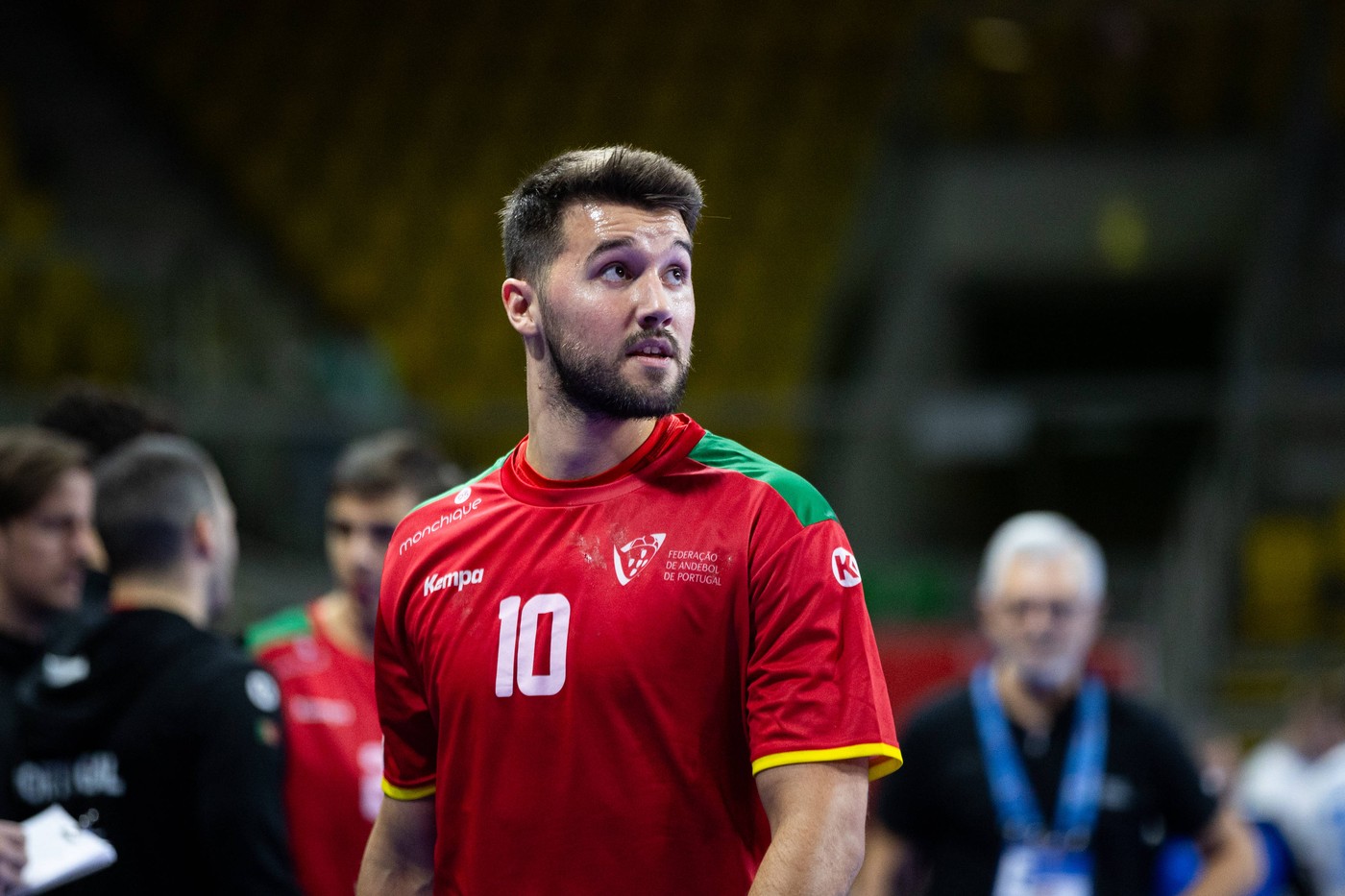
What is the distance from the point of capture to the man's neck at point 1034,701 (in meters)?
5.06

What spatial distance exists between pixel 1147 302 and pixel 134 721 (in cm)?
1397

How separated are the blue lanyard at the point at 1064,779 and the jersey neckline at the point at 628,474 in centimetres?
251

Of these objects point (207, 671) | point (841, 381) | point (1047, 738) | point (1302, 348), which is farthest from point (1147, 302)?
point (207, 671)

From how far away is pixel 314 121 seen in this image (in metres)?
16.5

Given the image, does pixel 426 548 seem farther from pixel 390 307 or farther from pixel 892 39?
pixel 892 39

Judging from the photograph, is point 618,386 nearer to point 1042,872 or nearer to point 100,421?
point 1042,872

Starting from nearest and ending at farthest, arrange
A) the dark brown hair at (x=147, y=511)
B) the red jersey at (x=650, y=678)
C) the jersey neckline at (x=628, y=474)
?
the red jersey at (x=650, y=678) → the jersey neckline at (x=628, y=474) → the dark brown hair at (x=147, y=511)

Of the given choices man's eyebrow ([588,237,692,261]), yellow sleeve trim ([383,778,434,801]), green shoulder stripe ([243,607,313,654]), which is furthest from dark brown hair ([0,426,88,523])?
man's eyebrow ([588,237,692,261])

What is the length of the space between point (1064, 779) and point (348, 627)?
2.23 meters

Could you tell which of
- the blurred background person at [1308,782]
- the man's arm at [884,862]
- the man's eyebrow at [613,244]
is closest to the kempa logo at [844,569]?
the man's eyebrow at [613,244]

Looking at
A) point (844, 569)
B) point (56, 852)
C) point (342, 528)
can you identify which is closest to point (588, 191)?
point (844, 569)

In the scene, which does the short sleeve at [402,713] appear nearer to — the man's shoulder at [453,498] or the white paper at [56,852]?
the man's shoulder at [453,498]

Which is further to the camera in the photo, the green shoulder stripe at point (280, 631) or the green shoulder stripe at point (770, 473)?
the green shoulder stripe at point (280, 631)

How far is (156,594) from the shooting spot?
3834mm
